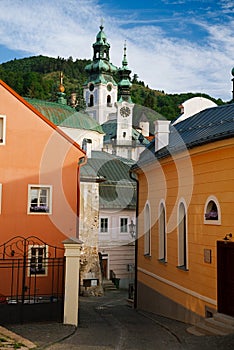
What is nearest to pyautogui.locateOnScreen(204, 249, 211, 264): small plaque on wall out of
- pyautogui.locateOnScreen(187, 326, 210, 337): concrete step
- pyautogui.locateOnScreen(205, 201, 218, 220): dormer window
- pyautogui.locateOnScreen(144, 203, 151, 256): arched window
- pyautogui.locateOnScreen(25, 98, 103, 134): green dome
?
pyautogui.locateOnScreen(205, 201, 218, 220): dormer window

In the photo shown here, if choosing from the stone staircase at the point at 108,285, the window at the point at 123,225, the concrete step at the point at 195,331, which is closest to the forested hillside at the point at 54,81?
the window at the point at 123,225

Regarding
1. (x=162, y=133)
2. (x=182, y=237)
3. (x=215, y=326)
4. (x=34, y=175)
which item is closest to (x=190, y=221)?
(x=182, y=237)

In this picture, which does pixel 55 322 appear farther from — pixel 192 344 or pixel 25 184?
pixel 25 184

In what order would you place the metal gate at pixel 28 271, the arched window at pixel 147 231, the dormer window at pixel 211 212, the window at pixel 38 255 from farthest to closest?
the arched window at pixel 147 231
the window at pixel 38 255
the metal gate at pixel 28 271
the dormer window at pixel 211 212

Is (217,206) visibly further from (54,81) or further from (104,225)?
(54,81)

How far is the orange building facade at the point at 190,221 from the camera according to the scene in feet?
34.8

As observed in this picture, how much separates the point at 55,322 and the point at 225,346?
4379 millimetres

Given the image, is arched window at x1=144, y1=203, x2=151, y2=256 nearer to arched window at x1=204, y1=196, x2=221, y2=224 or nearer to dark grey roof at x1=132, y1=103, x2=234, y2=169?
dark grey roof at x1=132, y1=103, x2=234, y2=169

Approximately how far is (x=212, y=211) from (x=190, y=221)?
1.22 m

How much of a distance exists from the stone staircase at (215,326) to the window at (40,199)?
6.97 metres

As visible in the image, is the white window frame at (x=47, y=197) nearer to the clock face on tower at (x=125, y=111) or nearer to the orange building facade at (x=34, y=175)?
the orange building facade at (x=34, y=175)

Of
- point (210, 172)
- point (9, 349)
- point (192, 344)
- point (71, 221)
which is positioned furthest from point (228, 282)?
point (71, 221)

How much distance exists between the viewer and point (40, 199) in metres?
15.8

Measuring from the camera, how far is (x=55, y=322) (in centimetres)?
1088
